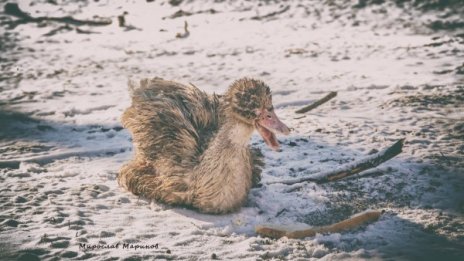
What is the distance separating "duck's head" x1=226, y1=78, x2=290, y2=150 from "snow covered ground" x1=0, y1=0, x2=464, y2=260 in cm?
84

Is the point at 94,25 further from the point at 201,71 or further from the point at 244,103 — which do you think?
the point at 244,103

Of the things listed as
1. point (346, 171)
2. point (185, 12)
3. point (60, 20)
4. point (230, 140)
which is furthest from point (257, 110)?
point (60, 20)

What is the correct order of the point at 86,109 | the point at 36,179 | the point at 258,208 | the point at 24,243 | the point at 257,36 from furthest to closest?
the point at 257,36, the point at 86,109, the point at 36,179, the point at 258,208, the point at 24,243

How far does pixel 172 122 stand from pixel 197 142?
32 cm

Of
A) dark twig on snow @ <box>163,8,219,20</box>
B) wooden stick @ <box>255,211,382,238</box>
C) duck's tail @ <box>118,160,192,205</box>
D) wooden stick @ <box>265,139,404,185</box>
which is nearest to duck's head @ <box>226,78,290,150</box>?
wooden stick @ <box>255,211,382,238</box>

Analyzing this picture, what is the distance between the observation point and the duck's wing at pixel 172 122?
4.39 meters

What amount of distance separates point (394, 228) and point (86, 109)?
5.62 meters

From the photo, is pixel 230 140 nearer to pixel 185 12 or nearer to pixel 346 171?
pixel 346 171

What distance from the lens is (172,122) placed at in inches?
178

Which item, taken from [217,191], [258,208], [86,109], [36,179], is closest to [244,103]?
[217,191]

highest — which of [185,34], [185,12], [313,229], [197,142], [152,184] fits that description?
[185,12]

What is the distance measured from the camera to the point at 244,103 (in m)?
3.90

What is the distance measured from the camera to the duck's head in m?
3.88

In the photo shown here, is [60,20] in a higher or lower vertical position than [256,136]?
higher
